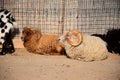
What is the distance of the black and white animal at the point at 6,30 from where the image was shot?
1153 cm

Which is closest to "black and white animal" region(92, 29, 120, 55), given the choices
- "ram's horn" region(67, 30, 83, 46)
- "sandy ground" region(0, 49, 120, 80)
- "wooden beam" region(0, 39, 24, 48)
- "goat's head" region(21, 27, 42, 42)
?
"sandy ground" region(0, 49, 120, 80)

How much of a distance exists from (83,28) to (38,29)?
5.41 ft

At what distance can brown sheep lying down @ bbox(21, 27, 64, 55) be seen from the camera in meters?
11.3

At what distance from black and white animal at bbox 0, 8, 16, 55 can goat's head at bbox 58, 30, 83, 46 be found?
1894 mm

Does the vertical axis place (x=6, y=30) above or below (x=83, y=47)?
above

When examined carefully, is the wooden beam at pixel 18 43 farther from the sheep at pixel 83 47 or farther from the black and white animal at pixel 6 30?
the sheep at pixel 83 47

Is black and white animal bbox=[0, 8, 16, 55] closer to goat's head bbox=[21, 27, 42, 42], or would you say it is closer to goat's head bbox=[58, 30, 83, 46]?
goat's head bbox=[21, 27, 42, 42]

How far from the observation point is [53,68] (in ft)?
30.3

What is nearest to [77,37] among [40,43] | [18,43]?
[40,43]

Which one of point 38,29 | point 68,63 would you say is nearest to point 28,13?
point 38,29

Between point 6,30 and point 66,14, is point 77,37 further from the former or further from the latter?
point 6,30

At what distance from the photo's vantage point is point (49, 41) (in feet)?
37.4

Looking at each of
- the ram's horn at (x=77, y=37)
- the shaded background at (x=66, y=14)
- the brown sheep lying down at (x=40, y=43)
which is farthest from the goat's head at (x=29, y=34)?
the ram's horn at (x=77, y=37)

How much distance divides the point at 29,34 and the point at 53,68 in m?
2.87
